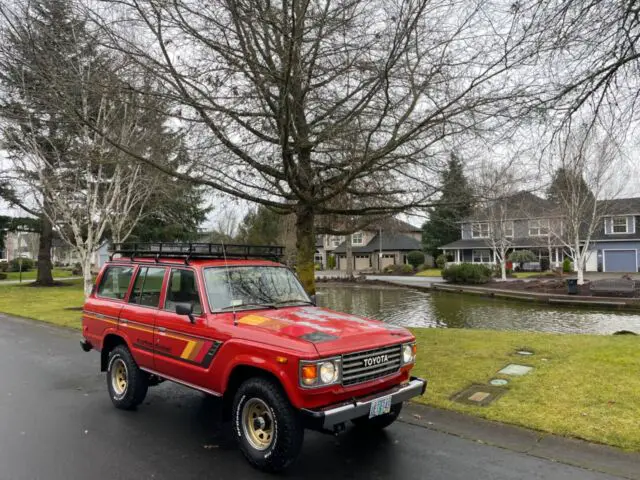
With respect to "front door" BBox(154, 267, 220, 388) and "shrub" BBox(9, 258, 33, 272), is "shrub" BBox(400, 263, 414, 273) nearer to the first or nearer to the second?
"shrub" BBox(9, 258, 33, 272)

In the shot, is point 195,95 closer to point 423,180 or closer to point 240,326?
point 423,180

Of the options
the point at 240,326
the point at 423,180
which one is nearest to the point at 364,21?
the point at 423,180

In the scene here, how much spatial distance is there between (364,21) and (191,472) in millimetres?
6181

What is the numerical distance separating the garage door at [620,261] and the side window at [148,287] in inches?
1830

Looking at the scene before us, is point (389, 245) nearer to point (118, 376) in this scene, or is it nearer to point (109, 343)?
point (109, 343)

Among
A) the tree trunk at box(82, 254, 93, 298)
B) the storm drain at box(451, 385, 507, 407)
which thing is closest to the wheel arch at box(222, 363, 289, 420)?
the storm drain at box(451, 385, 507, 407)

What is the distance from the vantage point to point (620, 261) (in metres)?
42.7

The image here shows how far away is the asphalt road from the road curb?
14 cm

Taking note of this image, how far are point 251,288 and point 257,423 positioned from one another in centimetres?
158

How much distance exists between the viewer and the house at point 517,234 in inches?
1187

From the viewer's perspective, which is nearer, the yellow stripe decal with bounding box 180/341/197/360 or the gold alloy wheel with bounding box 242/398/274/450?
the gold alloy wheel with bounding box 242/398/274/450

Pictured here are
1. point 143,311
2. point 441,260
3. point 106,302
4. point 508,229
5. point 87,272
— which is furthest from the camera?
point 441,260

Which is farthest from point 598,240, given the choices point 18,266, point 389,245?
point 18,266

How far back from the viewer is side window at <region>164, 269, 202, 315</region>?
5.18 metres
